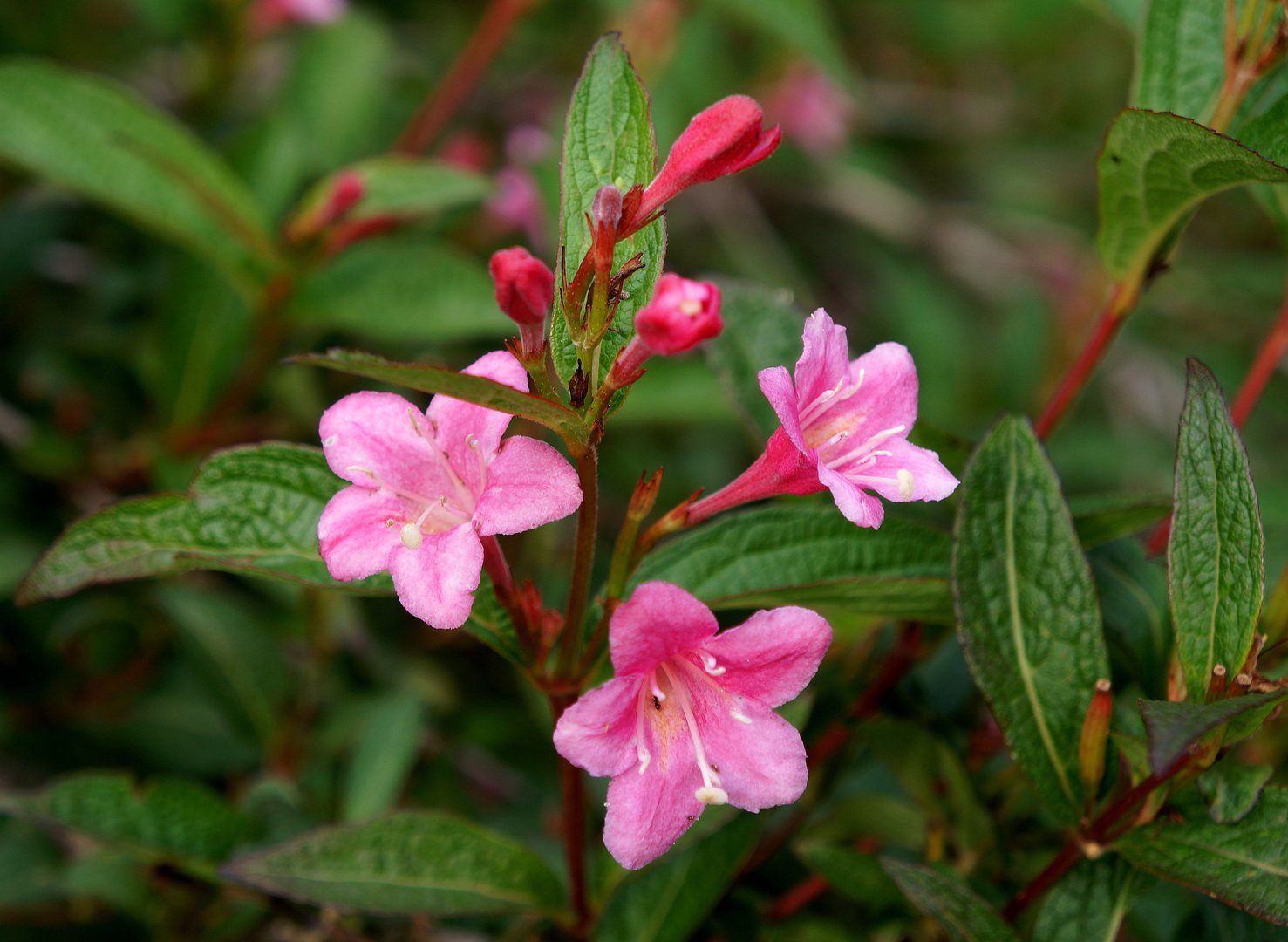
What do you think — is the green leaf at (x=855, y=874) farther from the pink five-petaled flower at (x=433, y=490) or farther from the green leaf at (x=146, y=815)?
the green leaf at (x=146, y=815)

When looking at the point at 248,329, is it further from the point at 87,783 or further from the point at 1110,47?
the point at 1110,47

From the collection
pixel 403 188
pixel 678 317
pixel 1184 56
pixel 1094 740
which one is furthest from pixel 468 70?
pixel 1094 740

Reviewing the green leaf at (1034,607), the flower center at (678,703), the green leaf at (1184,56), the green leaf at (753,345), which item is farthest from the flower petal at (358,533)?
the green leaf at (1184,56)

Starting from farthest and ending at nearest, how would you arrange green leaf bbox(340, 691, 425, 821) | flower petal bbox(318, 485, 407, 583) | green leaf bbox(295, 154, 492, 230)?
green leaf bbox(295, 154, 492, 230) < green leaf bbox(340, 691, 425, 821) < flower petal bbox(318, 485, 407, 583)

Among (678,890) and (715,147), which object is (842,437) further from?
(678,890)

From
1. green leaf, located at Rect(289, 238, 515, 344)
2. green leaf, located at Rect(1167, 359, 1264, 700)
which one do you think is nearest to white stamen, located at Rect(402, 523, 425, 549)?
green leaf, located at Rect(1167, 359, 1264, 700)

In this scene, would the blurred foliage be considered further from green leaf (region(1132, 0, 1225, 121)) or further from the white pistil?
the white pistil

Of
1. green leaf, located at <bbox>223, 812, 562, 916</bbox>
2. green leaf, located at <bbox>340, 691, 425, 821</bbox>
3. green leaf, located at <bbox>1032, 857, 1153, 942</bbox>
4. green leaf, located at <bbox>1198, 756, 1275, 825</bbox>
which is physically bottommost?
green leaf, located at <bbox>340, 691, 425, 821</bbox>
